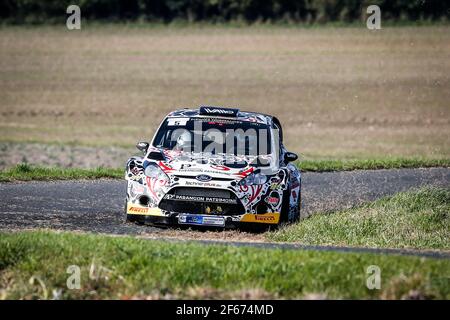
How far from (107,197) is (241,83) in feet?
101

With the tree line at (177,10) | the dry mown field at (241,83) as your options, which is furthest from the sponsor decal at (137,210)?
Result: the tree line at (177,10)

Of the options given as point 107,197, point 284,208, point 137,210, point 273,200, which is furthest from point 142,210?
point 107,197

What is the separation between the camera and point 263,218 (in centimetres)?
1675

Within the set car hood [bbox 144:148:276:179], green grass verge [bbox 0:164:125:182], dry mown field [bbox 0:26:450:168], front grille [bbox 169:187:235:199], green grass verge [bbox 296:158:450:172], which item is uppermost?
car hood [bbox 144:148:276:179]

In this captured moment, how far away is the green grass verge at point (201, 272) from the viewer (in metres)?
11.4

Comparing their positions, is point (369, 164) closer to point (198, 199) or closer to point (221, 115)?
point (221, 115)

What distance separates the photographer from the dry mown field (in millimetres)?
39531

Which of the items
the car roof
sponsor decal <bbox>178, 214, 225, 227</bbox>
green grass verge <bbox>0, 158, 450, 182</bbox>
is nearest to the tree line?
green grass verge <bbox>0, 158, 450, 182</bbox>

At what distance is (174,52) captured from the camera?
60844 millimetres

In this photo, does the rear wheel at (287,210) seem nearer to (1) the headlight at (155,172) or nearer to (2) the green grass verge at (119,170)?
(1) the headlight at (155,172)

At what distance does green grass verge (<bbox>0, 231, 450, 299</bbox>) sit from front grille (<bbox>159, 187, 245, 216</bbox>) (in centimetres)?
365

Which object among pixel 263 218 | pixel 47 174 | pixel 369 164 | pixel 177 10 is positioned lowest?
pixel 177 10

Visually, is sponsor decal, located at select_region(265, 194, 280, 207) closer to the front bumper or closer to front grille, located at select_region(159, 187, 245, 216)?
the front bumper

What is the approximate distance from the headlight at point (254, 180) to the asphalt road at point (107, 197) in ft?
4.32
